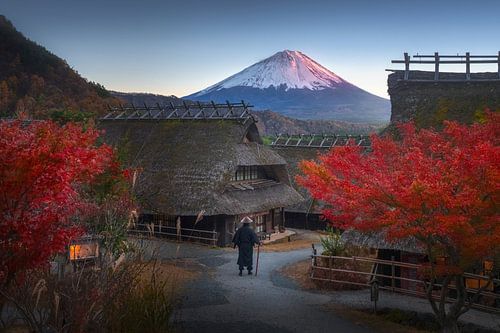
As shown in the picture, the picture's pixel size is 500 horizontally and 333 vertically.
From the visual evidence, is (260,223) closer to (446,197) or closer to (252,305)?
(252,305)

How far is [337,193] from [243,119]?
14.8m

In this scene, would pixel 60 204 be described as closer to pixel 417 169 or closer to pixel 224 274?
pixel 417 169

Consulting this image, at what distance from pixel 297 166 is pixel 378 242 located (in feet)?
67.3

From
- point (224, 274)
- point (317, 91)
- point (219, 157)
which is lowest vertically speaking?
point (224, 274)

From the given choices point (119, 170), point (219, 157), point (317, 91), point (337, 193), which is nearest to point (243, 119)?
point (219, 157)

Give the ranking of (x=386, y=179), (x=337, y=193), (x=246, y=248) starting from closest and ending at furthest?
1. (x=386, y=179)
2. (x=337, y=193)
3. (x=246, y=248)

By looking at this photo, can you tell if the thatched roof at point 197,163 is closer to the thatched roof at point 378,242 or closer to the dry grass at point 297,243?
the dry grass at point 297,243

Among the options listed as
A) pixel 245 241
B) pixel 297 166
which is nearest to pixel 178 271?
pixel 245 241

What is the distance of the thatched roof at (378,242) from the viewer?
50.4 feet

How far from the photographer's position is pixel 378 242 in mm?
16312

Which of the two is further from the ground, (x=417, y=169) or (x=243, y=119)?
(x=243, y=119)

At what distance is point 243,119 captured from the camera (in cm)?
2816

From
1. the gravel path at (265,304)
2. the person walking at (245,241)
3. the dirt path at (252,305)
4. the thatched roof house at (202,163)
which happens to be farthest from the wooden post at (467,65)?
the person walking at (245,241)

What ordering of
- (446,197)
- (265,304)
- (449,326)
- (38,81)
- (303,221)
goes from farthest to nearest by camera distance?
(38,81)
(303,221)
(265,304)
(449,326)
(446,197)
